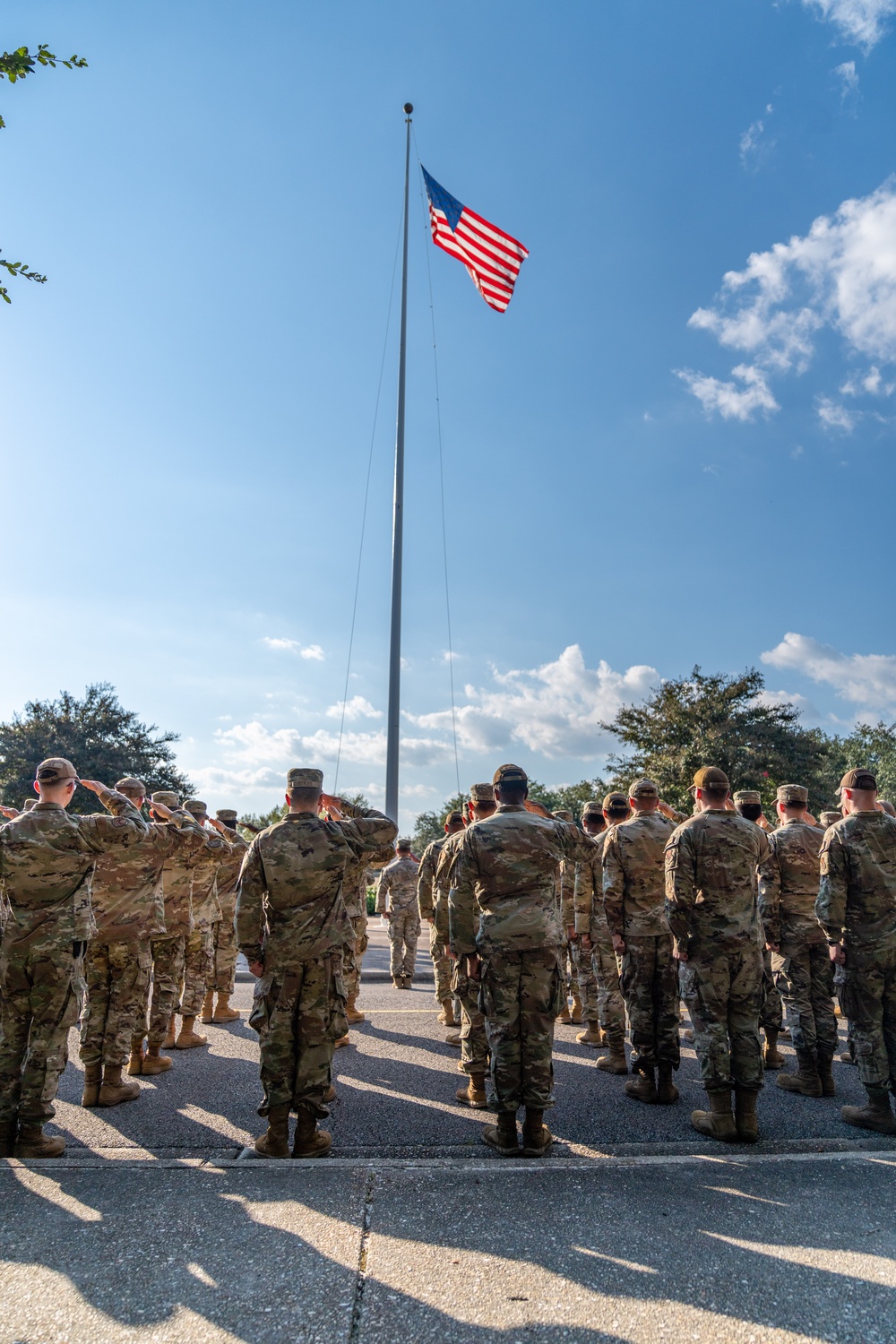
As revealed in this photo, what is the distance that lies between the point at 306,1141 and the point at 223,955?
4.43m

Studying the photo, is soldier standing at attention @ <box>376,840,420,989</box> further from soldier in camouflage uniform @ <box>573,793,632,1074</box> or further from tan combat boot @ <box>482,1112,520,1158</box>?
tan combat boot @ <box>482,1112,520,1158</box>

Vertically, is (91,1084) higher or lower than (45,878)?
lower

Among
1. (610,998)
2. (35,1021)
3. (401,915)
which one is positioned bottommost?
(610,998)

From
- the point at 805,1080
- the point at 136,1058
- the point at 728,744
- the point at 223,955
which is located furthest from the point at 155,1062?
the point at 728,744

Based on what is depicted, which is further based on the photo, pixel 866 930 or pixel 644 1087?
pixel 644 1087

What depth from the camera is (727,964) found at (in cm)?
501

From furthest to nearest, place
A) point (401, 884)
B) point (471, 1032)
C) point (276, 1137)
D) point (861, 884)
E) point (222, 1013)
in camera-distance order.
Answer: point (401, 884)
point (222, 1013)
point (471, 1032)
point (861, 884)
point (276, 1137)

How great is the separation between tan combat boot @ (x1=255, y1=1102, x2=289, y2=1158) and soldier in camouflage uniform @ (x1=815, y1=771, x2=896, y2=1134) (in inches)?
154

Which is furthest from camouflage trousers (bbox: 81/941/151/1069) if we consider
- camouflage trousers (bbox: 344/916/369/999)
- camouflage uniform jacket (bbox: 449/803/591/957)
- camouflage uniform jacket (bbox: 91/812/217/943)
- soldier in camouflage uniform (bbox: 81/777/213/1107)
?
camouflage uniform jacket (bbox: 449/803/591/957)

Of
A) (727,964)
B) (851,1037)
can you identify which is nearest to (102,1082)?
(727,964)

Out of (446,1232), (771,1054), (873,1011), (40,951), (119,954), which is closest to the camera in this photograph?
(446,1232)

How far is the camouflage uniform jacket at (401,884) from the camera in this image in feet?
36.0

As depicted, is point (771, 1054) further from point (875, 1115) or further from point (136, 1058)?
point (136, 1058)

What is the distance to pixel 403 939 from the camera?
443 inches
